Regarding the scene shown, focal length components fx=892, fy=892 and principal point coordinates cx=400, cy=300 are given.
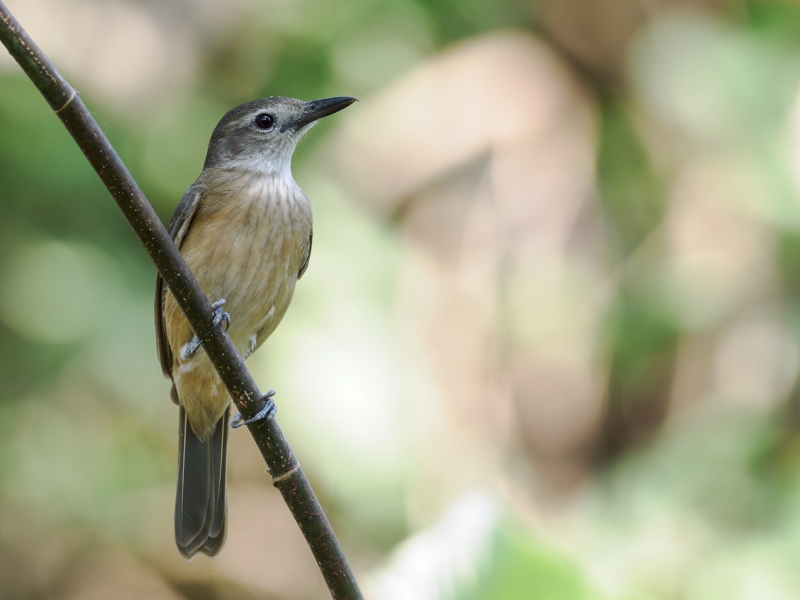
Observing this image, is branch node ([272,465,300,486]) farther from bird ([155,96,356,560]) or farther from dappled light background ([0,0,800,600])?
dappled light background ([0,0,800,600])

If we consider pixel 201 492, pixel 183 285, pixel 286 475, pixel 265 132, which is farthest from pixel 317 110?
pixel 286 475

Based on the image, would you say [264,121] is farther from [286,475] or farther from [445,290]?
[286,475]

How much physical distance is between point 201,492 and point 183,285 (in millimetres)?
1630

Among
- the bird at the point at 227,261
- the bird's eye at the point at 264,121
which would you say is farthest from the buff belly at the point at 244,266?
the bird's eye at the point at 264,121

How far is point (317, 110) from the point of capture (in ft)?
10.2

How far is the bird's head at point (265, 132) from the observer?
3.16 m

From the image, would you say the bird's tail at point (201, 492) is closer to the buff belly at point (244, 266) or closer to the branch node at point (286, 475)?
the buff belly at point (244, 266)

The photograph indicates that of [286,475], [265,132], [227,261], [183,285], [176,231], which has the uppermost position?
[265,132]

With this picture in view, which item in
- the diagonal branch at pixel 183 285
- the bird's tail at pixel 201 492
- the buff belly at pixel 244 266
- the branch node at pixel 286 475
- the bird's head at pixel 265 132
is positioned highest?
the bird's head at pixel 265 132

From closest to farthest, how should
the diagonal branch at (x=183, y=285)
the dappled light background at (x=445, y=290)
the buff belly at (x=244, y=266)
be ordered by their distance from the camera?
the diagonal branch at (x=183, y=285) < the buff belly at (x=244, y=266) < the dappled light background at (x=445, y=290)

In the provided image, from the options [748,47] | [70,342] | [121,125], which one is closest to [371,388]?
[70,342]

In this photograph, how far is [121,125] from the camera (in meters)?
4.19

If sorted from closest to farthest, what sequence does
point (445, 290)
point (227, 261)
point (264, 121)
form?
point (227, 261) < point (264, 121) < point (445, 290)

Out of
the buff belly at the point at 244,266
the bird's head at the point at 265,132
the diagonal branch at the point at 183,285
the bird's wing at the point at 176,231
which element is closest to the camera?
the diagonal branch at the point at 183,285
